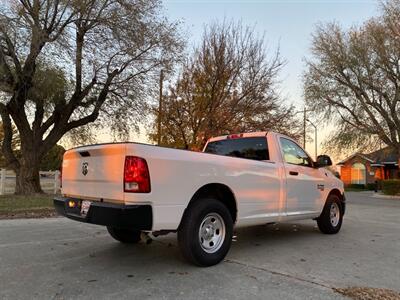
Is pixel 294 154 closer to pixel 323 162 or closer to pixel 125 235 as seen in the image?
pixel 323 162

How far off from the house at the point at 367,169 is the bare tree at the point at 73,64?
1208 inches

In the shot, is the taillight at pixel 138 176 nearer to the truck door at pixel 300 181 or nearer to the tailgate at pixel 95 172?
the tailgate at pixel 95 172

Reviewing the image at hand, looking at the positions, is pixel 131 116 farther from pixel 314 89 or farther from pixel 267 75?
pixel 314 89

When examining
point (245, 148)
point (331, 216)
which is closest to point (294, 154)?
point (245, 148)

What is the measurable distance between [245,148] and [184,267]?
2714 mm

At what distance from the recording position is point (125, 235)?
6.88 meters

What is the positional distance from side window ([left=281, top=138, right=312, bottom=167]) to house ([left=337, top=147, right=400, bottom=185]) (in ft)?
121

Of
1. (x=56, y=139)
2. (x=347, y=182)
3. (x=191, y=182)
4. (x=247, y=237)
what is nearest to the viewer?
(x=191, y=182)

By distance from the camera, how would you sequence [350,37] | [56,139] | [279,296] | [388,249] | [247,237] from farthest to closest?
[350,37] < [56,139] < [247,237] < [388,249] < [279,296]

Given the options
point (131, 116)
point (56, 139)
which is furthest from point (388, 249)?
point (56, 139)

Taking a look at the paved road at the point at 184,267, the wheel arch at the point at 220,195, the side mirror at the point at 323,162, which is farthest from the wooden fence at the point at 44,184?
the wheel arch at the point at 220,195

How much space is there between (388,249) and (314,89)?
2379 cm

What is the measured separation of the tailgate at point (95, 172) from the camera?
4863mm

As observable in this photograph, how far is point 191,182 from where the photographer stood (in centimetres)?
518
